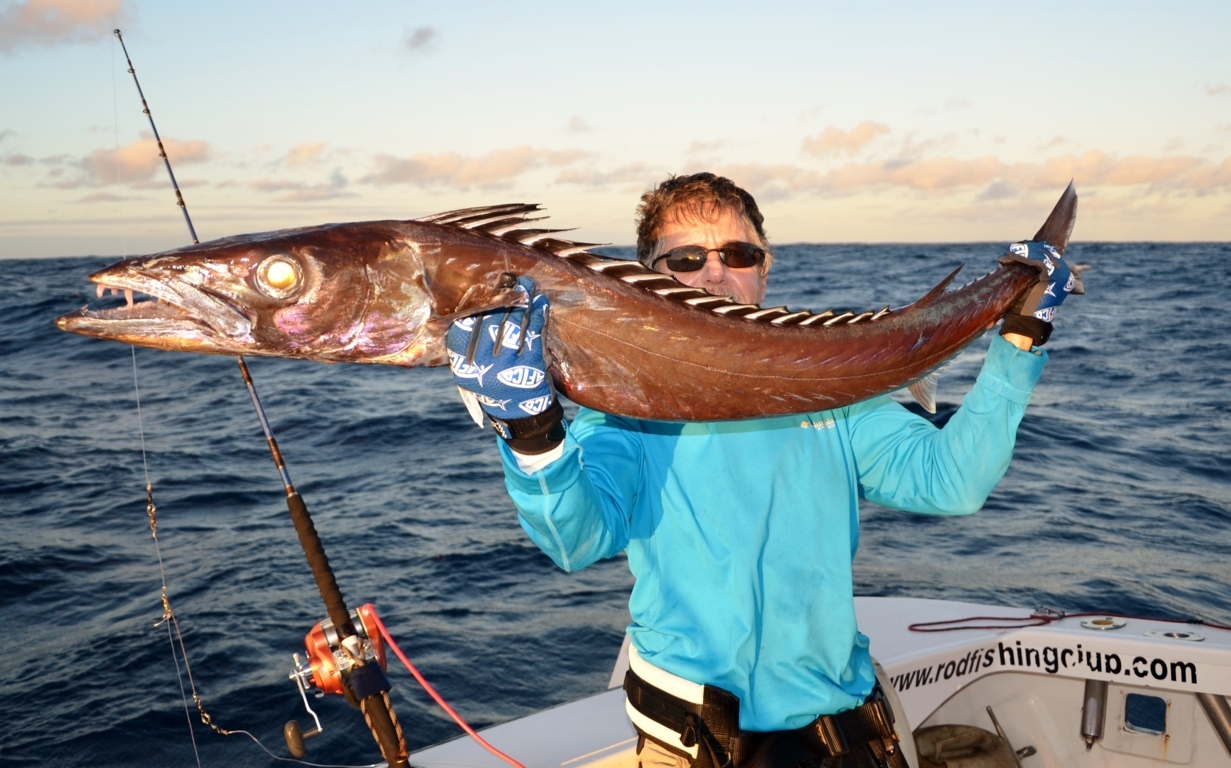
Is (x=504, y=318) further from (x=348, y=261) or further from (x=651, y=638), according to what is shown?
(x=651, y=638)

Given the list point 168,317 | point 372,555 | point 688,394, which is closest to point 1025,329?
point 688,394

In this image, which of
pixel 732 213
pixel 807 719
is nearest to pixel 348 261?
pixel 732 213

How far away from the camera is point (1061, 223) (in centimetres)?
333

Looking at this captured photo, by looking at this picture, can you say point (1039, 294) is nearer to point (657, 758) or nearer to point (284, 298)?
point (657, 758)

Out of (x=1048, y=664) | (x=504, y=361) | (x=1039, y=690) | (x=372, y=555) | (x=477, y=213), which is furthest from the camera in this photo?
(x=372, y=555)

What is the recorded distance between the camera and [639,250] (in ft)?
11.2

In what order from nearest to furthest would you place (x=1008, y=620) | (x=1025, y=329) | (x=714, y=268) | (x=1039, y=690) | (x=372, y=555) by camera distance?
1. (x=1025, y=329)
2. (x=714, y=268)
3. (x=1039, y=690)
4. (x=1008, y=620)
5. (x=372, y=555)

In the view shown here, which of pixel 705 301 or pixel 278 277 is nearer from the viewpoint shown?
pixel 278 277

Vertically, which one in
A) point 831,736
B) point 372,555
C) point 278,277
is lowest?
point 372,555

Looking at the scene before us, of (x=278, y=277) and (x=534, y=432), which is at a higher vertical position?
(x=278, y=277)

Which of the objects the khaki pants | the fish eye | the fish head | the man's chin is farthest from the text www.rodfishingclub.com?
the fish eye

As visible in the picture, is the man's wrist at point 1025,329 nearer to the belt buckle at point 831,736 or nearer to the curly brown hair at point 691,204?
the curly brown hair at point 691,204

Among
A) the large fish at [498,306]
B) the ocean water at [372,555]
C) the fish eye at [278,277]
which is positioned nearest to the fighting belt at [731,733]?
the large fish at [498,306]

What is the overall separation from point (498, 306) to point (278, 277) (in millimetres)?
611
